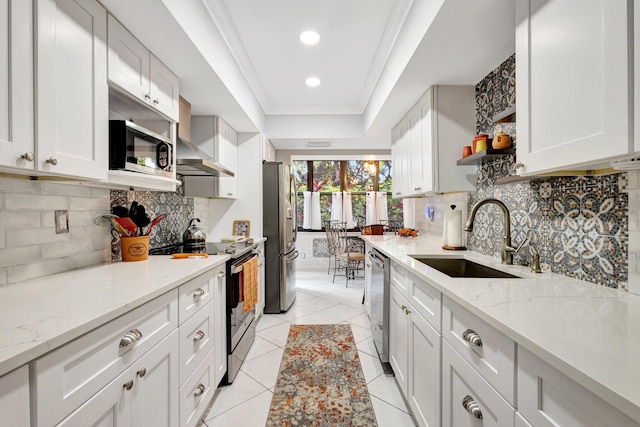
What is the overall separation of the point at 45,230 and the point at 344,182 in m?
5.46

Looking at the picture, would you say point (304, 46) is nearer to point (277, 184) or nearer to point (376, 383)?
point (277, 184)

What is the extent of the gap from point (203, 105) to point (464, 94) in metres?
2.29

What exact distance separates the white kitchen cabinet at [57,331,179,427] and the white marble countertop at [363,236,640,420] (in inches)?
47.2

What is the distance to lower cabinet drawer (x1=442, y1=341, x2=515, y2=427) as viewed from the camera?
2.93ft

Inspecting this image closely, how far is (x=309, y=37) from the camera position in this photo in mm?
2455

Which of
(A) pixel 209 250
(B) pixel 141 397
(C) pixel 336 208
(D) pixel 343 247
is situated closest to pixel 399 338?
(B) pixel 141 397

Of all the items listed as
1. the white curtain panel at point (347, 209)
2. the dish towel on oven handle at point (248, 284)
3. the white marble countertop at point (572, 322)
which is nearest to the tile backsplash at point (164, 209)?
the dish towel on oven handle at point (248, 284)

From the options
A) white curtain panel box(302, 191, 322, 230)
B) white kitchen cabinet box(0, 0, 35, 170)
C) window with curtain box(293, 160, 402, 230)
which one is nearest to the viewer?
white kitchen cabinet box(0, 0, 35, 170)

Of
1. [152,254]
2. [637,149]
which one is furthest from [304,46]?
[637,149]

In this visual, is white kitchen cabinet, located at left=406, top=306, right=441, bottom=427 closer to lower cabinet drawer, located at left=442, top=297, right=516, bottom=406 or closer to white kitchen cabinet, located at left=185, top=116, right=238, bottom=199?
lower cabinet drawer, located at left=442, top=297, right=516, bottom=406

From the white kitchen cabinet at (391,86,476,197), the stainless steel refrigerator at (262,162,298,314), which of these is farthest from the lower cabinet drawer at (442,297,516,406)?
the stainless steel refrigerator at (262,162,298,314)

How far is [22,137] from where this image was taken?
40.1 inches

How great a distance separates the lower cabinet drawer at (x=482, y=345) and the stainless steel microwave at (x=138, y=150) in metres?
1.68

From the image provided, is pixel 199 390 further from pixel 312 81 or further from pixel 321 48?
pixel 312 81
